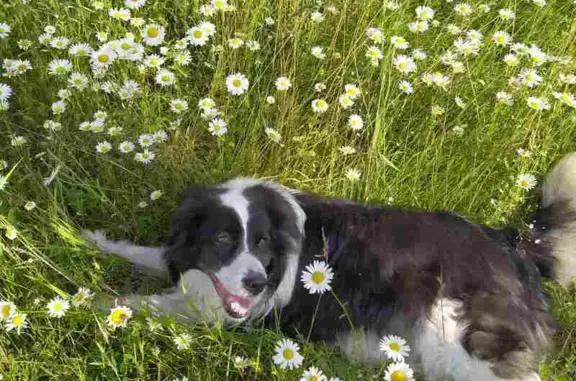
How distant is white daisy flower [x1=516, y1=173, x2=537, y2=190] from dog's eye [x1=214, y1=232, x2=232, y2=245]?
1.72 meters

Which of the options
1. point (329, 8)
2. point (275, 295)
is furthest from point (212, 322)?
point (329, 8)

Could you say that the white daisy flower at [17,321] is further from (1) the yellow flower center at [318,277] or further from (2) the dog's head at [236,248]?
(1) the yellow flower center at [318,277]

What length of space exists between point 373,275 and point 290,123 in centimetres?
110

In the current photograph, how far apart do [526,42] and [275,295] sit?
7.62 ft

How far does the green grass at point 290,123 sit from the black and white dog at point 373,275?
0.34 m

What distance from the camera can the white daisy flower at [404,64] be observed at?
134 inches

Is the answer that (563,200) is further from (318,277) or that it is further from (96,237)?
(96,237)

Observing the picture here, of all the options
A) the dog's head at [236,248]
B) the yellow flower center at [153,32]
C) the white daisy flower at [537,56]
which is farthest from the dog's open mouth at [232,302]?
the white daisy flower at [537,56]

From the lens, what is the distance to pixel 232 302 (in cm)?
265

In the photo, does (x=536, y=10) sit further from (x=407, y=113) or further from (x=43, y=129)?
(x=43, y=129)

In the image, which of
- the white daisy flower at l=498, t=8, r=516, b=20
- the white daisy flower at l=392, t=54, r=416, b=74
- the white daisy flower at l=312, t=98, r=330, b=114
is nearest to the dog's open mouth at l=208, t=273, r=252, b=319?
the white daisy flower at l=312, t=98, r=330, b=114

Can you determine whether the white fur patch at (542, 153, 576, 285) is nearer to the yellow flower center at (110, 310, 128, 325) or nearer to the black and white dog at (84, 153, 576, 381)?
the black and white dog at (84, 153, 576, 381)

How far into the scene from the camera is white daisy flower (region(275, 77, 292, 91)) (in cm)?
339

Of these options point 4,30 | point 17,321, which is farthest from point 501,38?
point 17,321
